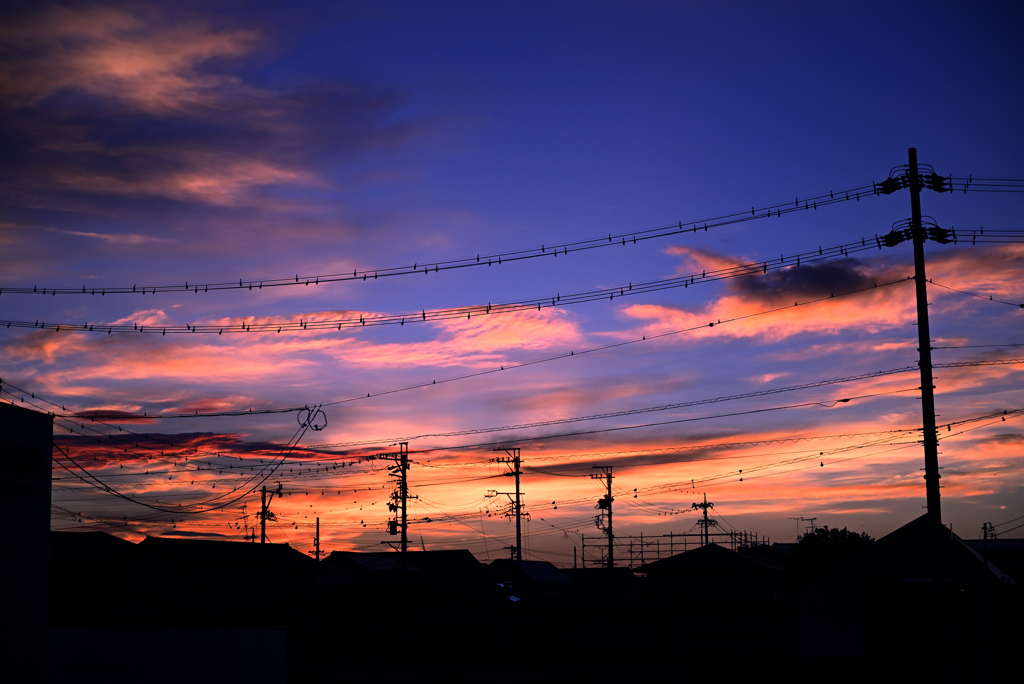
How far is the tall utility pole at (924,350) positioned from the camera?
863 inches

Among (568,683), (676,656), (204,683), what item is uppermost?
(204,683)

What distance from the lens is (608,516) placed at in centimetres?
7800

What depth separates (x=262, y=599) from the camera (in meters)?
63.4

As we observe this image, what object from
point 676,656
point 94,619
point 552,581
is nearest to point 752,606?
point 676,656

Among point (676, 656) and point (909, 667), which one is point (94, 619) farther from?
point (909, 667)

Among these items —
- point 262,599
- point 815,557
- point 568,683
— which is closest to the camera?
point 568,683

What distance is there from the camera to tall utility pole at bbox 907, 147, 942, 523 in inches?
863

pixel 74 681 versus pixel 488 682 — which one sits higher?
pixel 74 681

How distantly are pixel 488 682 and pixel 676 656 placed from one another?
25750 mm

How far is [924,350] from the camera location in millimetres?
22859

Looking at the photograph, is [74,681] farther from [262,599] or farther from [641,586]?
[641,586]

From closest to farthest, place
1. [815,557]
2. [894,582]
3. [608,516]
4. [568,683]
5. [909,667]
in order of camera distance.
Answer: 1. [568,683]
2. [909,667]
3. [894,582]
4. [608,516]
5. [815,557]

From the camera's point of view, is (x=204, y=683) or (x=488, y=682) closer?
(x=204, y=683)

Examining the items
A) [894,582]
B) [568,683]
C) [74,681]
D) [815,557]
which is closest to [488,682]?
[568,683]
